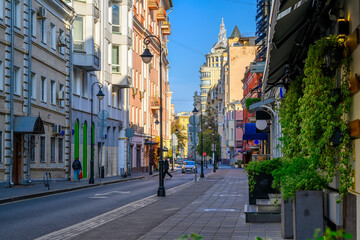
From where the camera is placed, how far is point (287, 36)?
10.1 metres

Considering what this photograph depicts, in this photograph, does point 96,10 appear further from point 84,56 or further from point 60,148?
point 60,148

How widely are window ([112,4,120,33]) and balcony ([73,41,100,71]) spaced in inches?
417

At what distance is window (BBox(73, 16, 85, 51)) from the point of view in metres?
43.6

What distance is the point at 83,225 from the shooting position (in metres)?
13.9

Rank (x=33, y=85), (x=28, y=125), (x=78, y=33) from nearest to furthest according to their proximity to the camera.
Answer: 1. (x=28, y=125)
2. (x=33, y=85)
3. (x=78, y=33)

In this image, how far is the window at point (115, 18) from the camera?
54625mm

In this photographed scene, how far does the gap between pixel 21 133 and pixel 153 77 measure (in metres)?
46.9

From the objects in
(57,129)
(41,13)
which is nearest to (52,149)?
(57,129)

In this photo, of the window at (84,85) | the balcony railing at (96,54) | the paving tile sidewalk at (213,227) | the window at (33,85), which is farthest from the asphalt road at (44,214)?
the window at (84,85)

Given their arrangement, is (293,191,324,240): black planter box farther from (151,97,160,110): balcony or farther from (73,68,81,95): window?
(151,97,160,110): balcony

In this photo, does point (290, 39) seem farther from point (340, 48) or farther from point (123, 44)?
point (123, 44)

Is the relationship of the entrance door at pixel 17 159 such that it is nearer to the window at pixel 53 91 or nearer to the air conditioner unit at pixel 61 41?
the window at pixel 53 91

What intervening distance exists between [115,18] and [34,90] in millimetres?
20801

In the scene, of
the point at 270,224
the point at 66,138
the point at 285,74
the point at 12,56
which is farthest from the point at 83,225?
the point at 66,138
